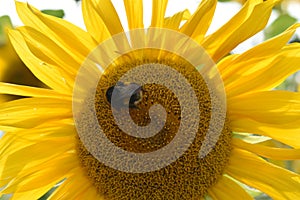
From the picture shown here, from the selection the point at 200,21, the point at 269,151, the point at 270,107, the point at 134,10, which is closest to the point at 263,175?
the point at 269,151

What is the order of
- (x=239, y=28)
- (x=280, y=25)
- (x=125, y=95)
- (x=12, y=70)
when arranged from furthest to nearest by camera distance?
(x=12, y=70)
(x=280, y=25)
(x=239, y=28)
(x=125, y=95)

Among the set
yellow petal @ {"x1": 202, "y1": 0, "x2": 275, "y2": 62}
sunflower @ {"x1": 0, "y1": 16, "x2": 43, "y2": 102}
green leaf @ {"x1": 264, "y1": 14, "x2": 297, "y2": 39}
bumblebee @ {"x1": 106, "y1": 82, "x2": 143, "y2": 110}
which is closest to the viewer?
bumblebee @ {"x1": 106, "y1": 82, "x2": 143, "y2": 110}

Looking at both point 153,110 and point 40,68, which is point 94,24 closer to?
point 40,68

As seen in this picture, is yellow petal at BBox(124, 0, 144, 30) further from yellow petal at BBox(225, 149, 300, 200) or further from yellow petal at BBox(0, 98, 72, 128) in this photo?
yellow petal at BBox(225, 149, 300, 200)

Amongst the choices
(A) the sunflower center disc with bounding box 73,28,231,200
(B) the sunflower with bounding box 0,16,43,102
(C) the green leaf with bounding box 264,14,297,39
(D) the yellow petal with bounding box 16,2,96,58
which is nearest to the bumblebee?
(A) the sunflower center disc with bounding box 73,28,231,200

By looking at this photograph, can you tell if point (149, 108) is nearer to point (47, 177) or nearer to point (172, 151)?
point (172, 151)

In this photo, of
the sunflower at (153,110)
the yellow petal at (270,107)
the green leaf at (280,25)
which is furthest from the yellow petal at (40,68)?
the green leaf at (280,25)

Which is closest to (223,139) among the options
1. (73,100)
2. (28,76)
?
(73,100)
